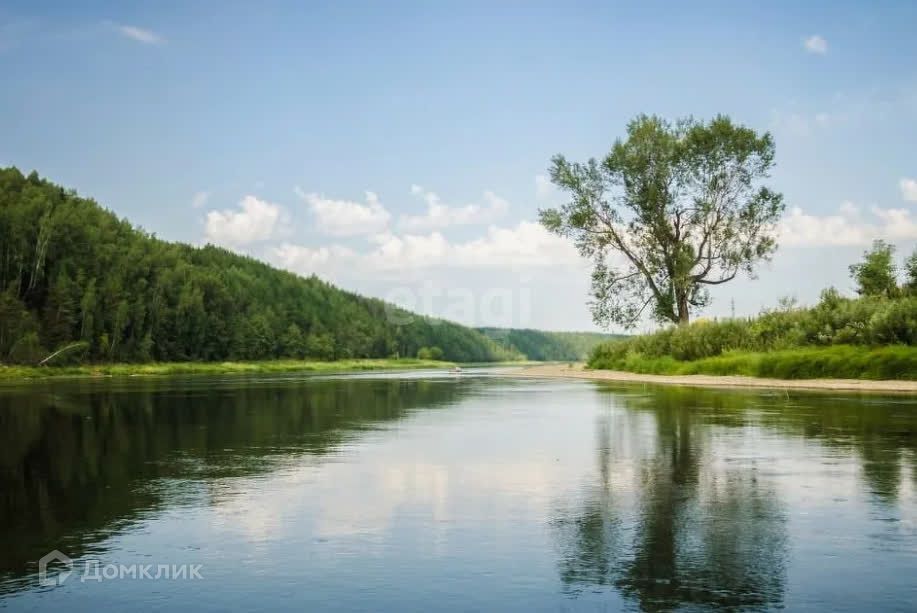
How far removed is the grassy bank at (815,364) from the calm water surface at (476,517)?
13.8m

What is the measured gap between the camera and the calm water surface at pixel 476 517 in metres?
6.09

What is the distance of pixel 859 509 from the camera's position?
8.80 meters

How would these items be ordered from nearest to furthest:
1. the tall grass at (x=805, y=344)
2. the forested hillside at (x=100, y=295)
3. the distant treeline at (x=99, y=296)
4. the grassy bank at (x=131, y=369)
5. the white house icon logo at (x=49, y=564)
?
the white house icon logo at (x=49, y=564)
the tall grass at (x=805, y=344)
the grassy bank at (x=131, y=369)
the distant treeline at (x=99, y=296)
the forested hillside at (x=100, y=295)

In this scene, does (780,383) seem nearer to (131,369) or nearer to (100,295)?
(131,369)

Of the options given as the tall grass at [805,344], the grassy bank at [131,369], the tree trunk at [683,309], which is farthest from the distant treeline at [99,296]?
the tall grass at [805,344]

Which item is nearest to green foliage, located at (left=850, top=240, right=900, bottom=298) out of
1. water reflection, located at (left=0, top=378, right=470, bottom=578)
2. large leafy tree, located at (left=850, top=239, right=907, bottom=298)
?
large leafy tree, located at (left=850, top=239, right=907, bottom=298)

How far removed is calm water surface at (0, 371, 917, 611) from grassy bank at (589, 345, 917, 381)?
13758 millimetres

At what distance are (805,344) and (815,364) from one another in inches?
121

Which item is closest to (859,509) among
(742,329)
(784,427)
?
(784,427)

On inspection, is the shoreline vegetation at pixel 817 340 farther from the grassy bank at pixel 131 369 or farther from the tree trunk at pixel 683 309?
the grassy bank at pixel 131 369

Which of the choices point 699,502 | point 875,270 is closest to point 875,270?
point 875,270

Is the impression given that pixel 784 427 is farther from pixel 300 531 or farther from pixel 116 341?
pixel 116 341

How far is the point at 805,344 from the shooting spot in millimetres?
35969

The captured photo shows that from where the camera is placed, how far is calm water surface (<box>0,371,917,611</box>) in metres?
6.09
